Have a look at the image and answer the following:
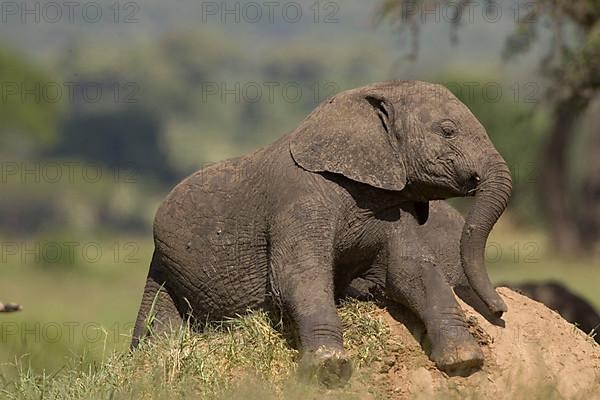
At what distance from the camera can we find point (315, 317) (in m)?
7.48

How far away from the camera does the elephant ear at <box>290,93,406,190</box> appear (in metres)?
7.82

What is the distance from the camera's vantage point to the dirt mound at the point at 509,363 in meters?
7.56

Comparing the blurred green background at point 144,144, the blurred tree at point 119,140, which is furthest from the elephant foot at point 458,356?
the blurred tree at point 119,140

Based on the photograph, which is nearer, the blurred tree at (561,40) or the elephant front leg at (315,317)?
the elephant front leg at (315,317)

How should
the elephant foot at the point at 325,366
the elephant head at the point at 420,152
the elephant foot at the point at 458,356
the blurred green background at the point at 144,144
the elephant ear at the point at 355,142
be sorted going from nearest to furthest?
the elephant foot at the point at 325,366 → the elephant foot at the point at 458,356 → the elephant head at the point at 420,152 → the elephant ear at the point at 355,142 → the blurred green background at the point at 144,144

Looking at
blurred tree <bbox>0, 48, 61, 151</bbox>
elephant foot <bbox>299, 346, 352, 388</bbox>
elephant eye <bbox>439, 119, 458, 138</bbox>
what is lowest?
blurred tree <bbox>0, 48, 61, 151</bbox>

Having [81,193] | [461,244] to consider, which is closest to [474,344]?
[461,244]

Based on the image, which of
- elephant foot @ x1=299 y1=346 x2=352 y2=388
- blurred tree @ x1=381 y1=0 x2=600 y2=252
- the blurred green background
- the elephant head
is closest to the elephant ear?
the elephant head

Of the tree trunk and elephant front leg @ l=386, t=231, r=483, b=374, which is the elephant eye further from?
the tree trunk

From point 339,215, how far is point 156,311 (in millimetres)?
1478

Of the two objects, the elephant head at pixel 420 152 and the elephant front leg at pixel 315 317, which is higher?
the elephant head at pixel 420 152

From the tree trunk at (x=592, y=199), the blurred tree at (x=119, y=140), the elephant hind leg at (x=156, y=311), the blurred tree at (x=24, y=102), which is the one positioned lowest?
the blurred tree at (x=119, y=140)

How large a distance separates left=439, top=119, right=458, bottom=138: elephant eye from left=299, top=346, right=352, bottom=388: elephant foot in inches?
53.6

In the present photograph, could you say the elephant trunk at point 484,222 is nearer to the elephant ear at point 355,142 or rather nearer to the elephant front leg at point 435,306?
the elephant front leg at point 435,306
